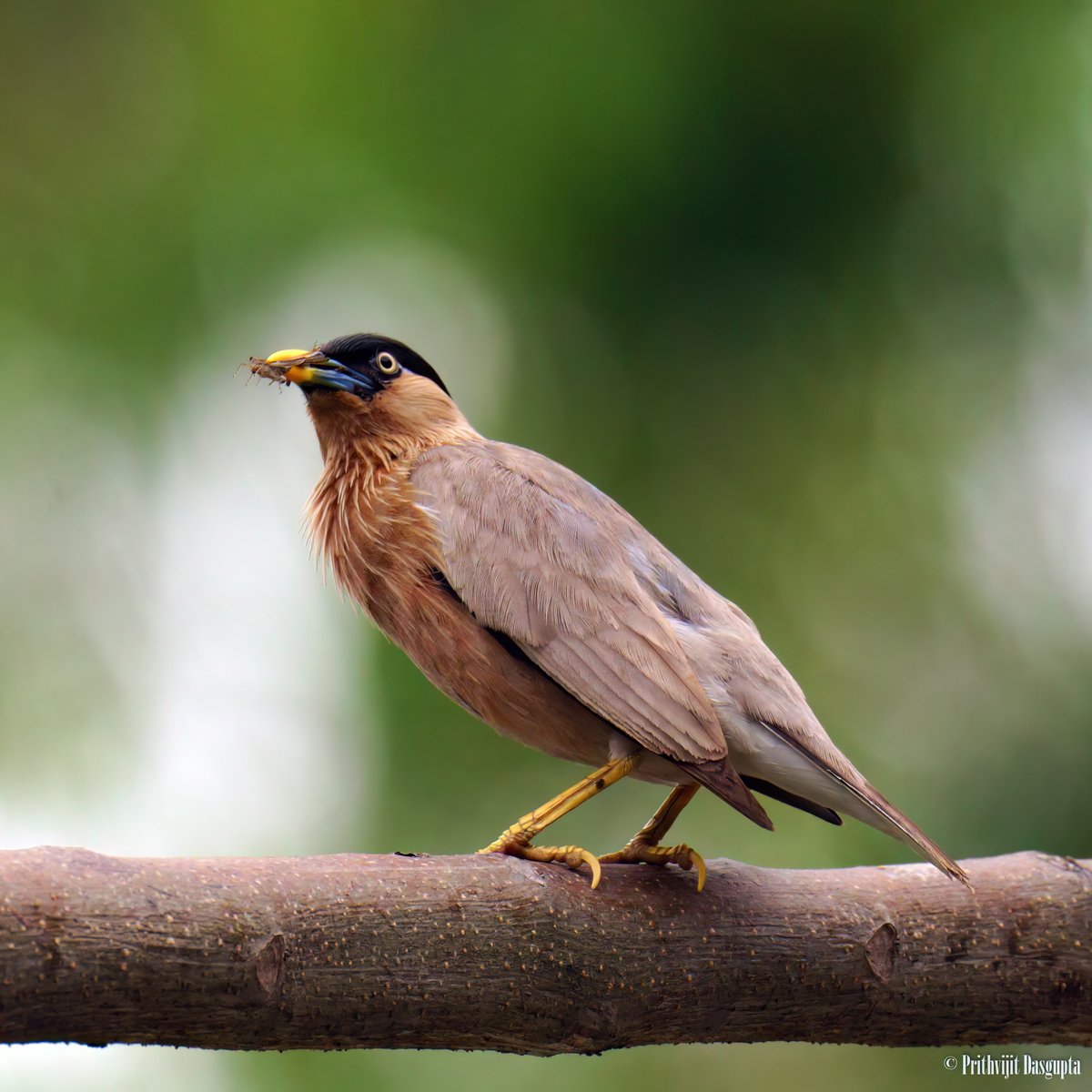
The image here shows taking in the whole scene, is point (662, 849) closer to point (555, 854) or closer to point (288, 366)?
point (555, 854)

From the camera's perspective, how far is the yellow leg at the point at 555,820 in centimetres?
304

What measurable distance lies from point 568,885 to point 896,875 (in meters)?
1.01

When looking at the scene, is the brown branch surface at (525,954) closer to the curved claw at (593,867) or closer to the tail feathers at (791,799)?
the curved claw at (593,867)

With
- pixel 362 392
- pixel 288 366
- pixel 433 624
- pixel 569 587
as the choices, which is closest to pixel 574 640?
pixel 569 587

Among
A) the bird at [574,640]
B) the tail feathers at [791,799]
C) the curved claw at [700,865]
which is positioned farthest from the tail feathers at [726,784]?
the tail feathers at [791,799]

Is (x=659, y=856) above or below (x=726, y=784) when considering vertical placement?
below

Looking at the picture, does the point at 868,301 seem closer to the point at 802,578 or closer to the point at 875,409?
the point at 875,409

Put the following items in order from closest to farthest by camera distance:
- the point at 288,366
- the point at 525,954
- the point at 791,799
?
the point at 525,954 < the point at 791,799 < the point at 288,366

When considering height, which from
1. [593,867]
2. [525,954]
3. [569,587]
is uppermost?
[569,587]

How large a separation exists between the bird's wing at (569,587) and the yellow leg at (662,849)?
30 cm

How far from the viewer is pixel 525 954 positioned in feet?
8.90

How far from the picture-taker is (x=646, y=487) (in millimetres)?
6371

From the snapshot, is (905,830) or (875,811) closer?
(905,830)

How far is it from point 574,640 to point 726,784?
559 millimetres
